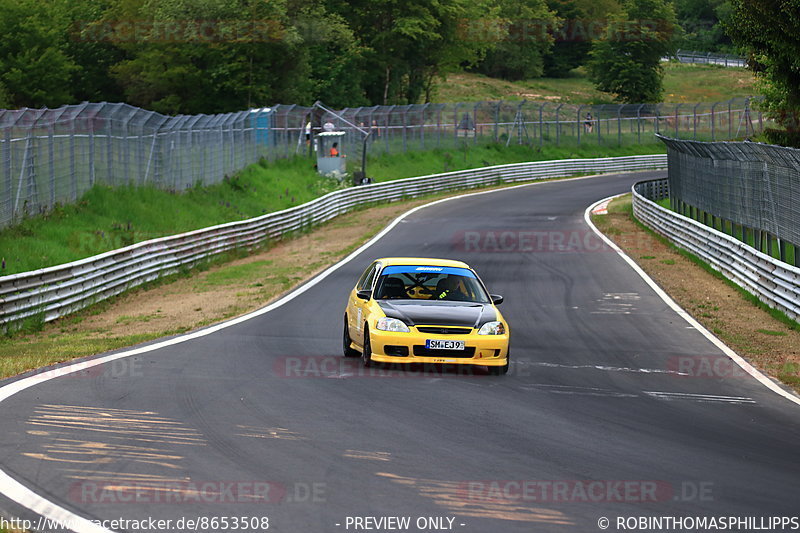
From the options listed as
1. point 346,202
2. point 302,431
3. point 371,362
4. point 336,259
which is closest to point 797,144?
point 336,259

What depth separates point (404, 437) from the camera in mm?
8773

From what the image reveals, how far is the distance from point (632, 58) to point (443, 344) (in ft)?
295

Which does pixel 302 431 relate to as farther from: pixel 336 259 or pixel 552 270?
pixel 336 259

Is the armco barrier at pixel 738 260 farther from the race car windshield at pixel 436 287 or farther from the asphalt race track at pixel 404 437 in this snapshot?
the race car windshield at pixel 436 287

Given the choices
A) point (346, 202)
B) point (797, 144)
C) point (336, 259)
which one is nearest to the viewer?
point (336, 259)

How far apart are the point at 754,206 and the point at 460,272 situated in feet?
33.5

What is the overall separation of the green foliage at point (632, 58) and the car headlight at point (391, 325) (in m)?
87.7

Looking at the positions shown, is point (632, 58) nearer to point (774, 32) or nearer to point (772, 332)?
point (774, 32)

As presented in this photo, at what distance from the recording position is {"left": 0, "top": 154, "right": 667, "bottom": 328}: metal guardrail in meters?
18.8

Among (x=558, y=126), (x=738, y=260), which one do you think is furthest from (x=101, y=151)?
(x=558, y=126)

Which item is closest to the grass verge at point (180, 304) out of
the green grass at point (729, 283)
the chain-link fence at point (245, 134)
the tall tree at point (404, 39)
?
the chain-link fence at point (245, 134)

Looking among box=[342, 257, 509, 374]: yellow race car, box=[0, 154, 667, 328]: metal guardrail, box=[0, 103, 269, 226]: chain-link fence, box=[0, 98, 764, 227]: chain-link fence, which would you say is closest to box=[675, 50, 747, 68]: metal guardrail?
box=[0, 98, 764, 227]: chain-link fence

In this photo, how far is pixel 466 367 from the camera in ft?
42.2

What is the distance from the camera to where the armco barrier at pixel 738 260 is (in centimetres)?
1809
